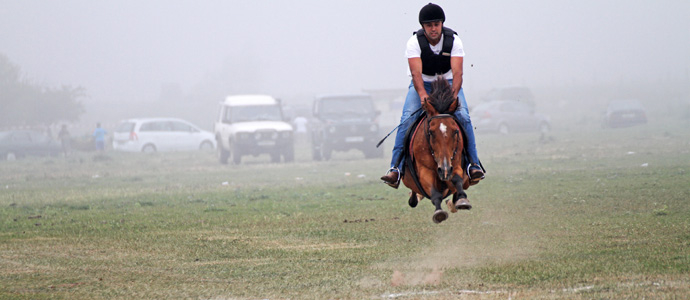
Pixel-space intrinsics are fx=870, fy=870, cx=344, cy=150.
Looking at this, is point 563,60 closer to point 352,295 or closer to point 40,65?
point 40,65

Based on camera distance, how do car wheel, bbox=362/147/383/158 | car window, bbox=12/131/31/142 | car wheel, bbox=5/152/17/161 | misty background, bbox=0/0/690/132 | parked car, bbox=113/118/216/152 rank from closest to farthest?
1. car wheel, bbox=362/147/383/158
2. car wheel, bbox=5/152/17/161
3. car window, bbox=12/131/31/142
4. parked car, bbox=113/118/216/152
5. misty background, bbox=0/0/690/132

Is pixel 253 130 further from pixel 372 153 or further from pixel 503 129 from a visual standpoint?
pixel 503 129

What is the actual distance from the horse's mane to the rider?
0.10m

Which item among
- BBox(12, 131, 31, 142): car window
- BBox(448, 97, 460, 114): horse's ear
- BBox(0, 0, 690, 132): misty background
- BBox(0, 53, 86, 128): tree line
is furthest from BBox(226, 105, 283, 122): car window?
BBox(0, 53, 86, 128): tree line

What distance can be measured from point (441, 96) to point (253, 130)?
75.8ft

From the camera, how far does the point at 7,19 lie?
11356 centimetres

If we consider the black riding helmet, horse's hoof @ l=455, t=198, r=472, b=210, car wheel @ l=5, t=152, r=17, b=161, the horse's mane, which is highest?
the black riding helmet

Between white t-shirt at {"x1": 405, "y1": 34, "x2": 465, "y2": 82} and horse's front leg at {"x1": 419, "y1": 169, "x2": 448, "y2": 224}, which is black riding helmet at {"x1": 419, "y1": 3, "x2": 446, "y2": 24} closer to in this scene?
white t-shirt at {"x1": 405, "y1": 34, "x2": 465, "y2": 82}

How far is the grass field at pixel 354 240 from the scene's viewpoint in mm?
7160

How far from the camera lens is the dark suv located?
3231 cm

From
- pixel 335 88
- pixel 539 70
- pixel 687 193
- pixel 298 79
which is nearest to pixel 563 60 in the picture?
pixel 539 70

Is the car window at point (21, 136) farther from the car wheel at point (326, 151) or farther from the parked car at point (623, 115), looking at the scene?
the parked car at point (623, 115)

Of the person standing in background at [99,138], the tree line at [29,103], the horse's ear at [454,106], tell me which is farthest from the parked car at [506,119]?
the horse's ear at [454,106]

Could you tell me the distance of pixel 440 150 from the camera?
8555 millimetres
